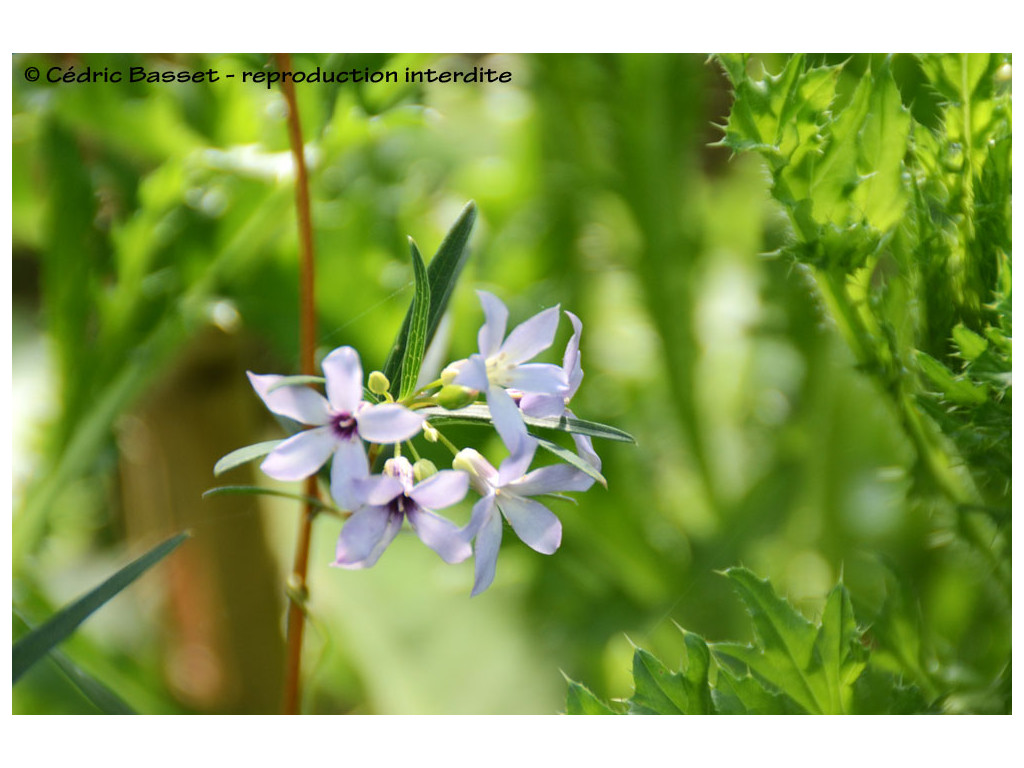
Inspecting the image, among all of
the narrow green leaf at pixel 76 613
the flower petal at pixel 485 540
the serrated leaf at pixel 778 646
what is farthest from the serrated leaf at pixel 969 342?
the narrow green leaf at pixel 76 613

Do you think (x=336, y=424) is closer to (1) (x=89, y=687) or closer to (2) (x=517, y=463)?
(2) (x=517, y=463)

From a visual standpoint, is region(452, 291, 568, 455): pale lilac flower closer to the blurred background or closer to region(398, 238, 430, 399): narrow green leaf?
region(398, 238, 430, 399): narrow green leaf

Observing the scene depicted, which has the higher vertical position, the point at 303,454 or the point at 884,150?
the point at 884,150

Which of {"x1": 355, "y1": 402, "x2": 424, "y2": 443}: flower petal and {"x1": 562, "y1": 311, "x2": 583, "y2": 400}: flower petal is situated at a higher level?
{"x1": 562, "y1": 311, "x2": 583, "y2": 400}: flower petal

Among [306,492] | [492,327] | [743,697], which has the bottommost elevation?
[743,697]

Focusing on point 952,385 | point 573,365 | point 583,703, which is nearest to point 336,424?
point 573,365

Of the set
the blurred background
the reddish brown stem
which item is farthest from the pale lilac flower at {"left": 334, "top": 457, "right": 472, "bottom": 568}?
the blurred background
